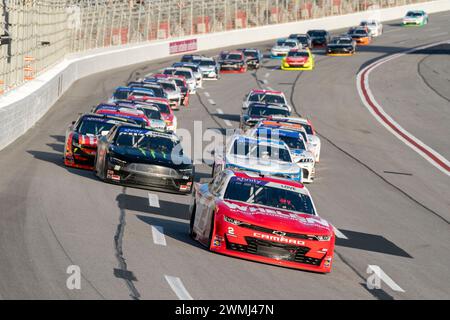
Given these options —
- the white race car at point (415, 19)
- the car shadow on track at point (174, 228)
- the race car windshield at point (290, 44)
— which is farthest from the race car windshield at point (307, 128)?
the white race car at point (415, 19)

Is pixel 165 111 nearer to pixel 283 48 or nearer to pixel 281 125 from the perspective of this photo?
pixel 281 125

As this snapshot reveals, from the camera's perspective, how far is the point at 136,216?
1788cm

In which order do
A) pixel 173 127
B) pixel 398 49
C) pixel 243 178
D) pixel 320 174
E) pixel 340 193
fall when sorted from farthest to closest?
pixel 398 49, pixel 173 127, pixel 320 174, pixel 340 193, pixel 243 178

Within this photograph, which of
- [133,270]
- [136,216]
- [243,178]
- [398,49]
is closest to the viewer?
[133,270]

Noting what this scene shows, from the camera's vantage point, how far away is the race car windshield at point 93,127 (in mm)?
24625

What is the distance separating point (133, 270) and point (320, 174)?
15.0 metres

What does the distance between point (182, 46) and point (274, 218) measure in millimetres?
64476

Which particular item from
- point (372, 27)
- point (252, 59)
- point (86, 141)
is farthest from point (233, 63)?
point (86, 141)

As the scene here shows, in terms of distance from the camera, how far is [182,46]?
78375 millimetres

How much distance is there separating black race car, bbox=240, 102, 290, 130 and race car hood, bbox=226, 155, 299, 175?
12.1 meters

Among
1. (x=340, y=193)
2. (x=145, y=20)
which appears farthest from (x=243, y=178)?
(x=145, y=20)

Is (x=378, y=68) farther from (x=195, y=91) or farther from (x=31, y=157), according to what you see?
(x=31, y=157)

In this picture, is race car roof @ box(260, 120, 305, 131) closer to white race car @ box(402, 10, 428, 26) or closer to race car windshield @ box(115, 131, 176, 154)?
race car windshield @ box(115, 131, 176, 154)

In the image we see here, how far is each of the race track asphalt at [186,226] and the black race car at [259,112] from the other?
187 cm
